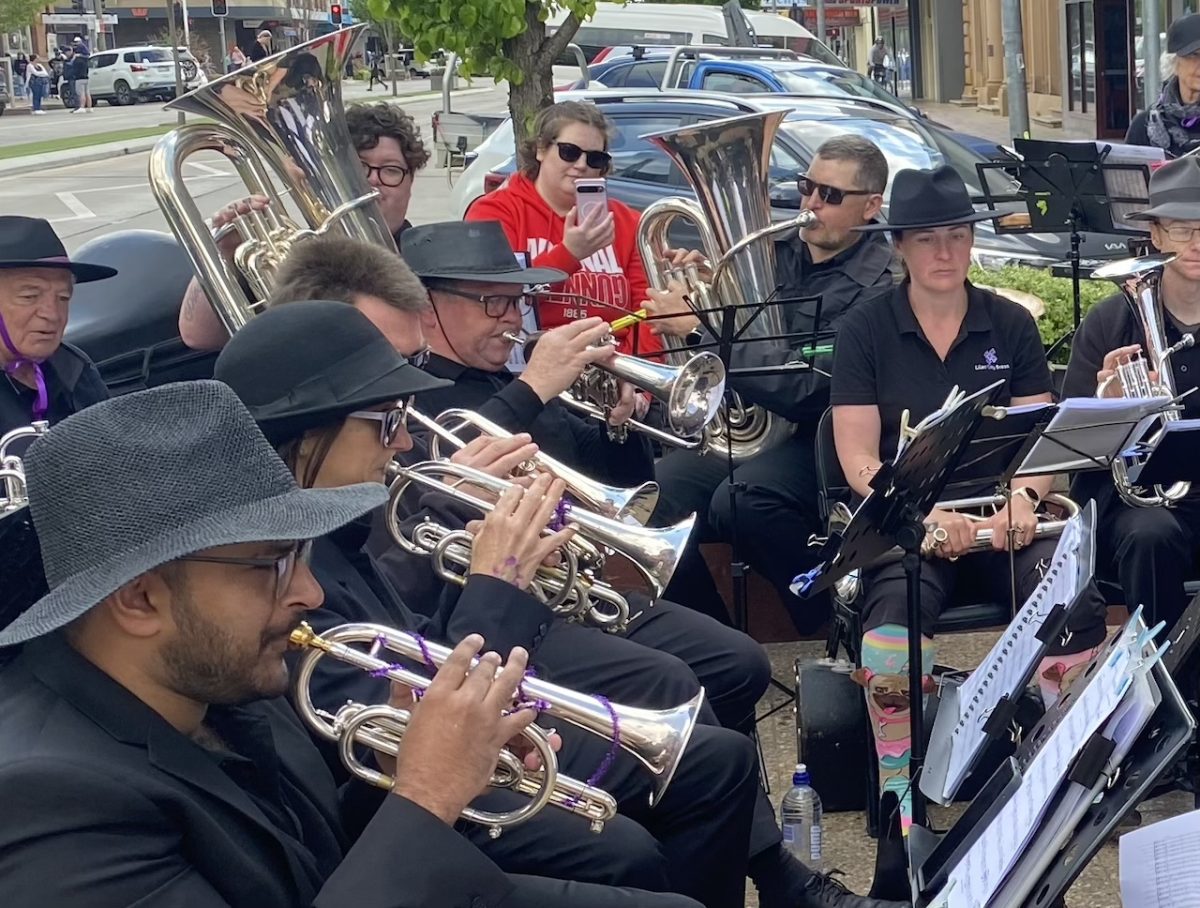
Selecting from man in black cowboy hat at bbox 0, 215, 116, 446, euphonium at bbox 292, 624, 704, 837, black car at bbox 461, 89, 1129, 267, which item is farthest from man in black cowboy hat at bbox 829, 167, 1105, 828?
black car at bbox 461, 89, 1129, 267

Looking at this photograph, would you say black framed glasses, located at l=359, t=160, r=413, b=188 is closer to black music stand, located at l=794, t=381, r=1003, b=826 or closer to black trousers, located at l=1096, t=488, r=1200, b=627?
black music stand, located at l=794, t=381, r=1003, b=826

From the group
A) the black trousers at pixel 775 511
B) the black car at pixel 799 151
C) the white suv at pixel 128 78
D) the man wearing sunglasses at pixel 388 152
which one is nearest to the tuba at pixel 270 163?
the man wearing sunglasses at pixel 388 152

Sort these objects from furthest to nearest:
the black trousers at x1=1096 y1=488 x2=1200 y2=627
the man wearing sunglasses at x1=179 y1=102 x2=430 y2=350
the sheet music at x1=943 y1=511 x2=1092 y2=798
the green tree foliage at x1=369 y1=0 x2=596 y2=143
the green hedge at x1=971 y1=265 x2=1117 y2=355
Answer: the green tree foliage at x1=369 y1=0 x2=596 y2=143 → the green hedge at x1=971 y1=265 x2=1117 y2=355 → the man wearing sunglasses at x1=179 y1=102 x2=430 y2=350 → the black trousers at x1=1096 y1=488 x2=1200 y2=627 → the sheet music at x1=943 y1=511 x2=1092 y2=798

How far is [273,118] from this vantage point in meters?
4.52

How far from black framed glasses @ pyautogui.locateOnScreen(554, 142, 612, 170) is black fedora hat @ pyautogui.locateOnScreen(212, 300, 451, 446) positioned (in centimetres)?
277

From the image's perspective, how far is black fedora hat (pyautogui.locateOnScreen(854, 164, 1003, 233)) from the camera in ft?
13.0

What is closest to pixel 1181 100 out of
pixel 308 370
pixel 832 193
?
pixel 832 193

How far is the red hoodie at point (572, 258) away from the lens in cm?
497

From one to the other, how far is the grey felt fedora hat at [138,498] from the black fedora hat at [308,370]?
67 centimetres

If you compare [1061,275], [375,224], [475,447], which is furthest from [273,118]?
[1061,275]

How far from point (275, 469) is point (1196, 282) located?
10.5 ft

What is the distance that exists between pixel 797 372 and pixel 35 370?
220 centimetres

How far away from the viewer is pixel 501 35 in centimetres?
757

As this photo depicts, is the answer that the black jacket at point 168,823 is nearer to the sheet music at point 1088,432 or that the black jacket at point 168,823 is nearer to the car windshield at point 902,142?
the sheet music at point 1088,432
